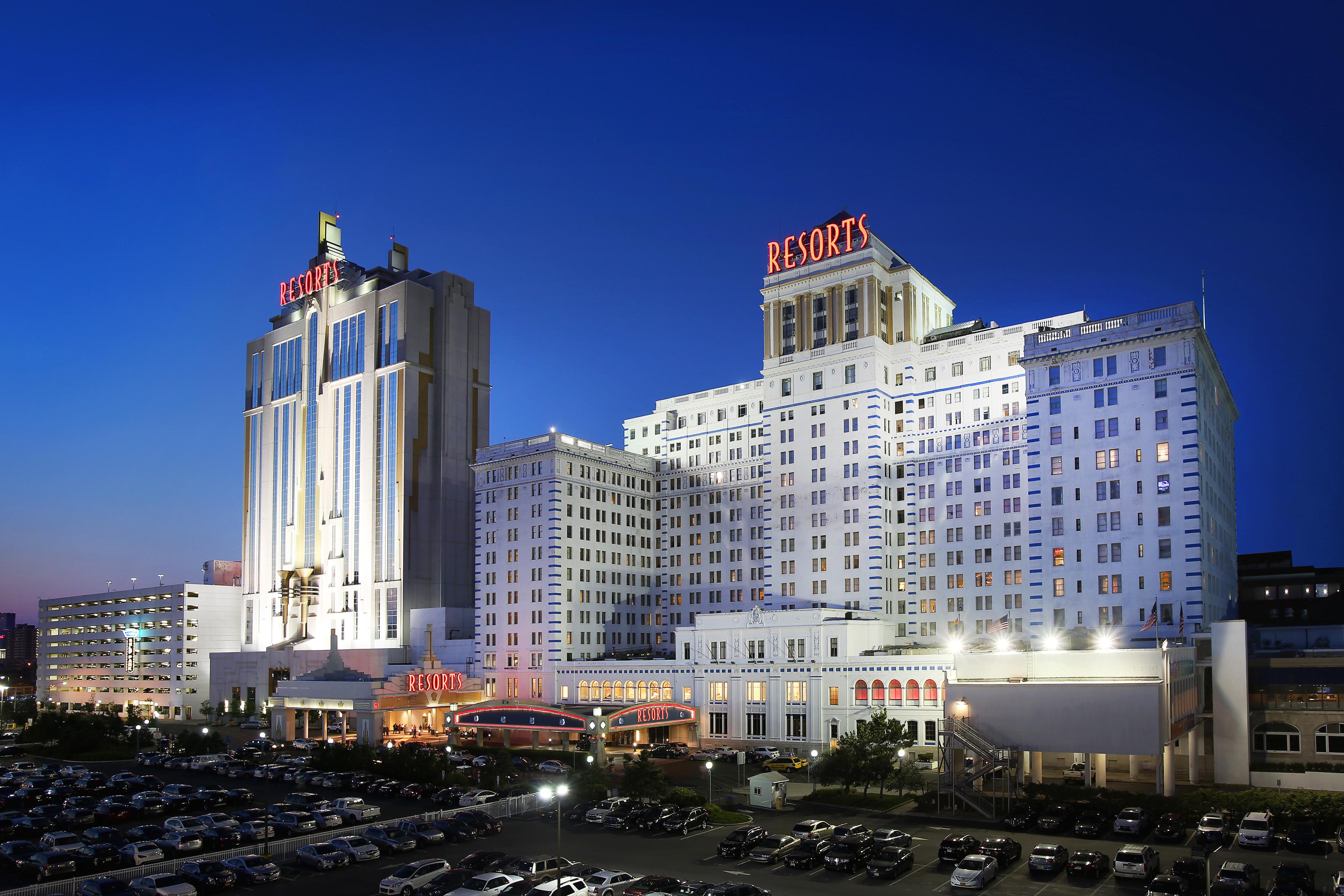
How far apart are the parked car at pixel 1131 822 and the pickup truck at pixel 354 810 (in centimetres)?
4889

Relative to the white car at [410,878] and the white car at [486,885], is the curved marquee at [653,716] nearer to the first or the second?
the white car at [410,878]

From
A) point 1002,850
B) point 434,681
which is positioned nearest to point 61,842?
point 1002,850

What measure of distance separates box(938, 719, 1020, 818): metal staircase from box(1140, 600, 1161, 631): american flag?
18235 millimetres

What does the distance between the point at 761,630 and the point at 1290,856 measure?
65901 millimetres

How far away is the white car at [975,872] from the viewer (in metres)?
55.0

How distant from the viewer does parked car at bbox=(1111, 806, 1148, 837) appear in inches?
2655

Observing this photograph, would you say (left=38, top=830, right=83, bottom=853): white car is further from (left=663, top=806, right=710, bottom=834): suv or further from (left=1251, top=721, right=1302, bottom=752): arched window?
(left=1251, top=721, right=1302, bottom=752): arched window

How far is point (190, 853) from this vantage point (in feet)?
215

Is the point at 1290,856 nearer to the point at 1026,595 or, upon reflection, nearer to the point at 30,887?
the point at 1026,595

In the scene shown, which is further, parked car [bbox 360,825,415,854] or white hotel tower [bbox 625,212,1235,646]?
white hotel tower [bbox 625,212,1235,646]

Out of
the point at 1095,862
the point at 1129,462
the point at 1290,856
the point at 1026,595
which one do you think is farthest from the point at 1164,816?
the point at 1026,595

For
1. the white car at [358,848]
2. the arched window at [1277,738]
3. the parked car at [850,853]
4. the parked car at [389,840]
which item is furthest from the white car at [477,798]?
the arched window at [1277,738]

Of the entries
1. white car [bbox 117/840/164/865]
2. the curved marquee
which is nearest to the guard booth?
the curved marquee

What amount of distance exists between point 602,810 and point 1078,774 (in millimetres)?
40853
